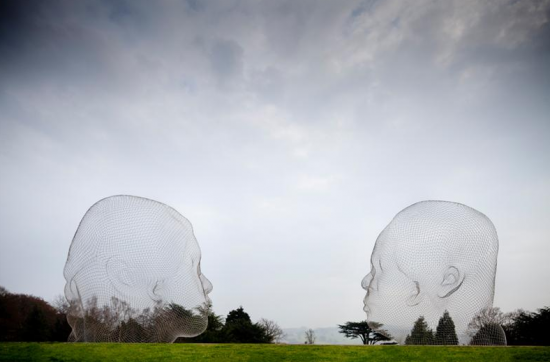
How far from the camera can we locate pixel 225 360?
43.1 feet

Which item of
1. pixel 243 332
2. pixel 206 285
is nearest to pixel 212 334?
pixel 243 332

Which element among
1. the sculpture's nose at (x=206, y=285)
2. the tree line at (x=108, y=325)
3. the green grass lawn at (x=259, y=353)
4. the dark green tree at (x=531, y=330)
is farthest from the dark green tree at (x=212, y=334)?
the dark green tree at (x=531, y=330)

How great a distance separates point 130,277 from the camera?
56.6ft

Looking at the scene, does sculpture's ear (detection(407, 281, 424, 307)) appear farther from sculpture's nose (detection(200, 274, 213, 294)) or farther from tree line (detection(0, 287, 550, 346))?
sculpture's nose (detection(200, 274, 213, 294))

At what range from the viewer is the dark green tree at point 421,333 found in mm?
16812

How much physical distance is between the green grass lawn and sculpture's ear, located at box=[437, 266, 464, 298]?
2464 mm

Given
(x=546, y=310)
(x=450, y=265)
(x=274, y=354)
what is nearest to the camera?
(x=274, y=354)

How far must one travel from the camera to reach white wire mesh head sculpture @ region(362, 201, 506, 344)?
1647 cm

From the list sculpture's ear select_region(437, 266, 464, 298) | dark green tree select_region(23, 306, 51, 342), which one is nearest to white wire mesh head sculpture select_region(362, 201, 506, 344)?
sculpture's ear select_region(437, 266, 464, 298)

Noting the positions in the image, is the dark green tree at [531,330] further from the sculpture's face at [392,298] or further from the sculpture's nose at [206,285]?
the sculpture's nose at [206,285]

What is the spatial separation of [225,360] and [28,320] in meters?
34.1

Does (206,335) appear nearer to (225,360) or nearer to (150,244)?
(150,244)

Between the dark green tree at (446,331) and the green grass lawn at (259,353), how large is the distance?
2.12 meters

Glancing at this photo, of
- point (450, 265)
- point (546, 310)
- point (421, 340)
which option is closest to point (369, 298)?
point (421, 340)
